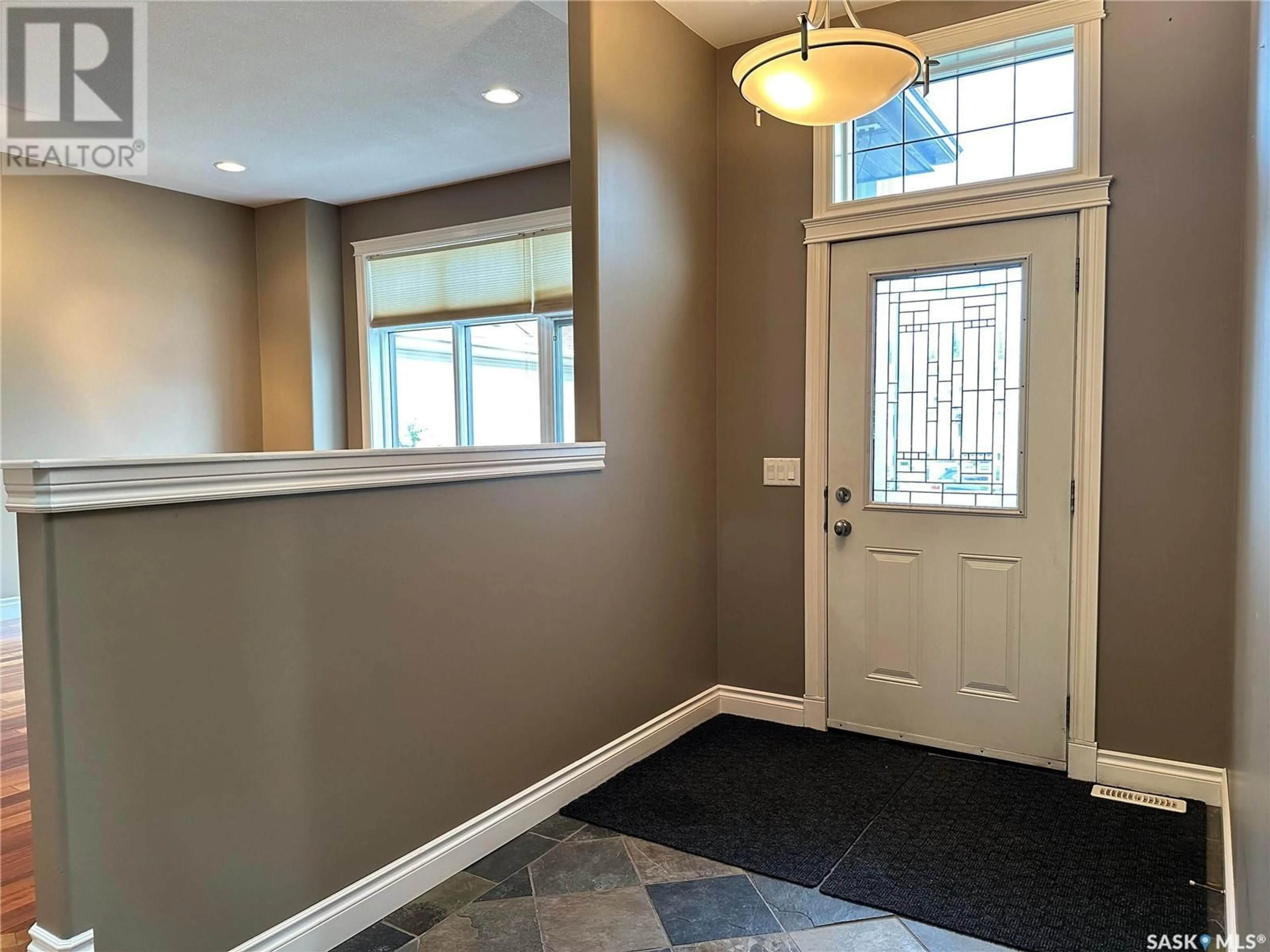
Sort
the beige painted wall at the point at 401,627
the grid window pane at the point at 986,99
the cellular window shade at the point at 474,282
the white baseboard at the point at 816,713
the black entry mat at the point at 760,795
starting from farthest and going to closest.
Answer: the cellular window shade at the point at 474,282 < the white baseboard at the point at 816,713 < the grid window pane at the point at 986,99 < the black entry mat at the point at 760,795 < the beige painted wall at the point at 401,627

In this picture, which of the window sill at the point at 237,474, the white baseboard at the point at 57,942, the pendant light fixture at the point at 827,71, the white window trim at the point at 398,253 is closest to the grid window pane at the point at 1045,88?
the pendant light fixture at the point at 827,71

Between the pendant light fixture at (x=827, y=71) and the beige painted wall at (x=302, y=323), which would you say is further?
the beige painted wall at (x=302, y=323)

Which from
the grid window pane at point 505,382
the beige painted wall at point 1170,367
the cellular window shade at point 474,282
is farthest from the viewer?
the grid window pane at point 505,382

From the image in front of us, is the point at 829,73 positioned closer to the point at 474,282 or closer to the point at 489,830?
the point at 489,830

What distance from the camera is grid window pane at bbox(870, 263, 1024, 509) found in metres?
2.96

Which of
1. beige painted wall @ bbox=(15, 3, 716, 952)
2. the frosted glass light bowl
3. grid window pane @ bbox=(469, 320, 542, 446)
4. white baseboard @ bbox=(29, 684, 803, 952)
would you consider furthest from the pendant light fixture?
grid window pane @ bbox=(469, 320, 542, 446)

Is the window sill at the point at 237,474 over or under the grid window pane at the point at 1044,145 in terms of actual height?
under

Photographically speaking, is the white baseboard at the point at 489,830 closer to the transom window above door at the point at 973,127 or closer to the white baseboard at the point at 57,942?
the white baseboard at the point at 57,942

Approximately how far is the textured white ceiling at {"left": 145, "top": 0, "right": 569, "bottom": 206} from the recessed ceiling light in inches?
1.7

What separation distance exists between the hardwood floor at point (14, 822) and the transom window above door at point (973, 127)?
3.08 metres

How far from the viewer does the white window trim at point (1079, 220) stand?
9.06 ft

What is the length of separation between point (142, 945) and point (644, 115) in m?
2.83

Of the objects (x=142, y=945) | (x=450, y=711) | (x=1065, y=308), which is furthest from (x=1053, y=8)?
(x=142, y=945)

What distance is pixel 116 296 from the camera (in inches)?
210
